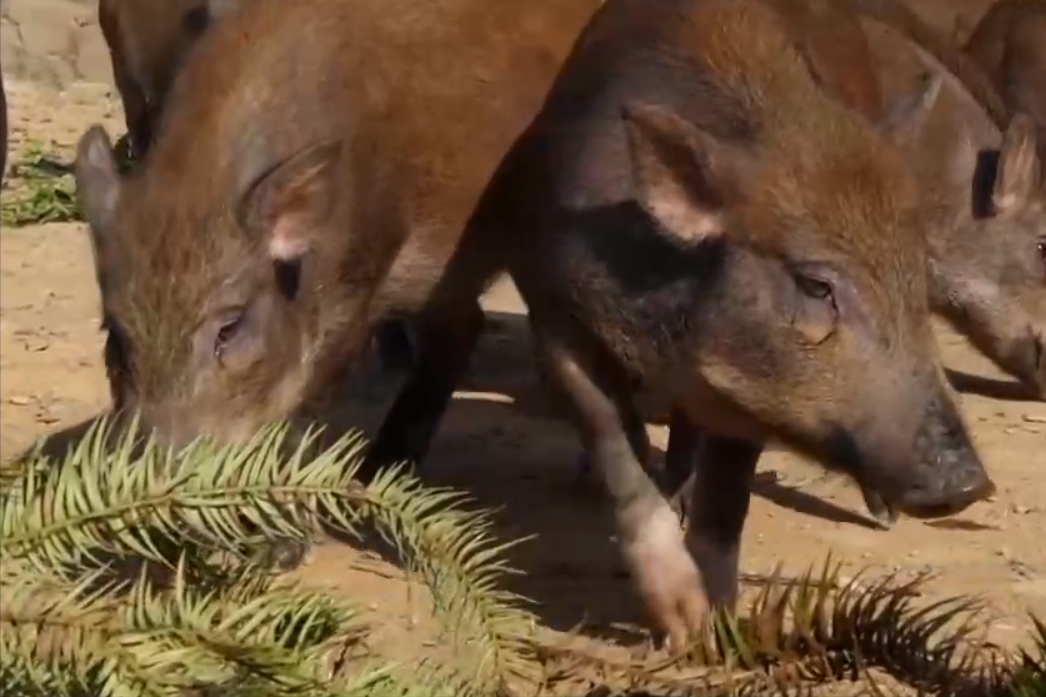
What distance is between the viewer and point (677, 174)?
413 centimetres

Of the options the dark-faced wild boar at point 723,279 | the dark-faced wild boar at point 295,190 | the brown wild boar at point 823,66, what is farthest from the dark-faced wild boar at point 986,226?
the dark-faced wild boar at point 723,279

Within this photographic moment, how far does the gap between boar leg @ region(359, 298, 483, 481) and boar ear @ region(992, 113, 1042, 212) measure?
1784mm

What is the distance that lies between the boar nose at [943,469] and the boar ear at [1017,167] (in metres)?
2.41

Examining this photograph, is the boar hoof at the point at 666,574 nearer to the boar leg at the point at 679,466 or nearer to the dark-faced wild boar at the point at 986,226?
the boar leg at the point at 679,466

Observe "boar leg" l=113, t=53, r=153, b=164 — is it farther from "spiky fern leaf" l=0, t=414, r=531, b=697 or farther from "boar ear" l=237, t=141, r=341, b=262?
Result: "spiky fern leaf" l=0, t=414, r=531, b=697

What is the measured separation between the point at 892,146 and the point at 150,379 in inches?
64.8

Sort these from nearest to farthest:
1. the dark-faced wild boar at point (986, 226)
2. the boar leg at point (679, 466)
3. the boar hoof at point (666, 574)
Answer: the boar hoof at point (666, 574)
the boar leg at point (679, 466)
the dark-faced wild boar at point (986, 226)

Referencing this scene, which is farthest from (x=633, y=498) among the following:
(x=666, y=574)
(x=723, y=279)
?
(x=723, y=279)

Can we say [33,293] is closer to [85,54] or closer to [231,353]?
[231,353]

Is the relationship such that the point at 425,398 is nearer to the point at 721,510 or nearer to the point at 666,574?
the point at 721,510

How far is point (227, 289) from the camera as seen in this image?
4504 millimetres

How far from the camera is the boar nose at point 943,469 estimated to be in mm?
3941

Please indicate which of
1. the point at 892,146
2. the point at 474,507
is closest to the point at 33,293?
the point at 474,507

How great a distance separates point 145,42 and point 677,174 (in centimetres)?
273
